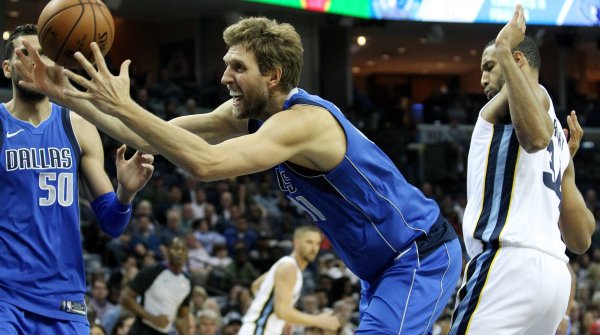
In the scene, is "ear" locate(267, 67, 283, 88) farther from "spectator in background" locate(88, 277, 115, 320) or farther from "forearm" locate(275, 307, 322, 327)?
"spectator in background" locate(88, 277, 115, 320)

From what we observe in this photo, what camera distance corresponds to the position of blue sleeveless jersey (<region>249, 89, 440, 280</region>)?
4.55m

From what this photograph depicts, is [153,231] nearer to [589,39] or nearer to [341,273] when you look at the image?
[341,273]

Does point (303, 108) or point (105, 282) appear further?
point (105, 282)

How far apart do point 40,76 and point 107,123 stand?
57 cm

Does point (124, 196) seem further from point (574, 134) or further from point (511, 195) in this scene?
point (574, 134)

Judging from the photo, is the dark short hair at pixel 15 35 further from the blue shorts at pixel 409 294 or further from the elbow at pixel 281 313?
the elbow at pixel 281 313

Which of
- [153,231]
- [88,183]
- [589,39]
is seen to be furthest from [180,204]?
[589,39]

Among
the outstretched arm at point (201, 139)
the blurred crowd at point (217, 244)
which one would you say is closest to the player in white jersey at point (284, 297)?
the blurred crowd at point (217, 244)

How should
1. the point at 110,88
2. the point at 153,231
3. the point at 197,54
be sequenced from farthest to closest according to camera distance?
the point at 197,54 < the point at 153,231 < the point at 110,88

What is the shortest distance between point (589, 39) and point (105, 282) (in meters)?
20.1

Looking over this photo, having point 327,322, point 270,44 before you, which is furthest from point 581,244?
point 327,322

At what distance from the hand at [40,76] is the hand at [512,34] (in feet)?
6.47

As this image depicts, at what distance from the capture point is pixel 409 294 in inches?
183

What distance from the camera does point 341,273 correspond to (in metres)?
13.8
